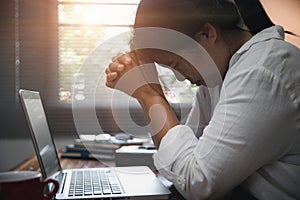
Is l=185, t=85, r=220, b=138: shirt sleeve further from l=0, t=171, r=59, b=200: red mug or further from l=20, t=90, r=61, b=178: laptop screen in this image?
l=0, t=171, r=59, b=200: red mug

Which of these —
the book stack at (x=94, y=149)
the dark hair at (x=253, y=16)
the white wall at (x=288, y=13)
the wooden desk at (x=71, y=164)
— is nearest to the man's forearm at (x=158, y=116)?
the dark hair at (x=253, y=16)

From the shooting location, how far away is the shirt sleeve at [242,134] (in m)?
0.71

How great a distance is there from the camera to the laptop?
0.85m

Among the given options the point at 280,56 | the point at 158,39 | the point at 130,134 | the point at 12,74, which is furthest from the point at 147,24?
the point at 12,74

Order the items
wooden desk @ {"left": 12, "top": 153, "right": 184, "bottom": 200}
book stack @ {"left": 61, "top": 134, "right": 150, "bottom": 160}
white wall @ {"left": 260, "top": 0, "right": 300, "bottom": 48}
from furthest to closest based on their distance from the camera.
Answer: white wall @ {"left": 260, "top": 0, "right": 300, "bottom": 48}, book stack @ {"left": 61, "top": 134, "right": 150, "bottom": 160}, wooden desk @ {"left": 12, "top": 153, "right": 184, "bottom": 200}

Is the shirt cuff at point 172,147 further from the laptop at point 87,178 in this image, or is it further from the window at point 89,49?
the window at point 89,49

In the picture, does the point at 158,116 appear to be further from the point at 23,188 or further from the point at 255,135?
the point at 23,188

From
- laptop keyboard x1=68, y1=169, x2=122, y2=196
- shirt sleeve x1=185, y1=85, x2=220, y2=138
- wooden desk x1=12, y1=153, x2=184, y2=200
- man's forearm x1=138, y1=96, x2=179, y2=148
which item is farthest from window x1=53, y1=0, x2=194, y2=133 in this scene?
man's forearm x1=138, y1=96, x2=179, y2=148

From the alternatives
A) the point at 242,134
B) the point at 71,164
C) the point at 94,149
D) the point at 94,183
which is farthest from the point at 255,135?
the point at 94,149

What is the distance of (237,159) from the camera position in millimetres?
714

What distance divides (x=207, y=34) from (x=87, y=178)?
0.51 m

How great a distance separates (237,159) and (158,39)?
1.09 feet

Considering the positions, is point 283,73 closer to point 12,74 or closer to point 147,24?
point 147,24

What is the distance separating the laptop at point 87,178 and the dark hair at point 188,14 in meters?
0.38
